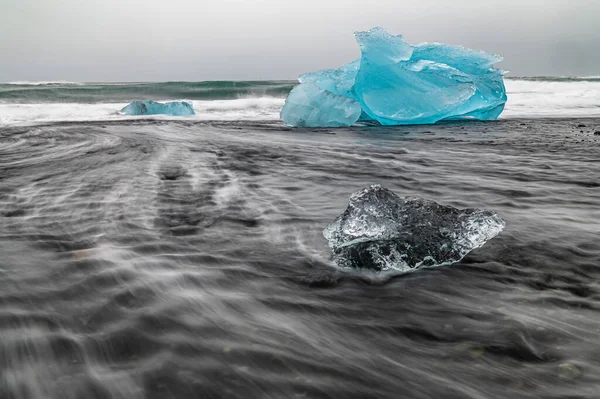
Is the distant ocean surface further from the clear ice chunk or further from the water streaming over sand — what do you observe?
the water streaming over sand

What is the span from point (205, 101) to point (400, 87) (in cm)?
1427

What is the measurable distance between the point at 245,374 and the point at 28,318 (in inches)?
34.1

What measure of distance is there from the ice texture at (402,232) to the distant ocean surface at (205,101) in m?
11.6

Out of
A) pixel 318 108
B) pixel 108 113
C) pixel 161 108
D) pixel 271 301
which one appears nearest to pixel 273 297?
pixel 271 301

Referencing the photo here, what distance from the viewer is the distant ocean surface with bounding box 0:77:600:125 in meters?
15.0

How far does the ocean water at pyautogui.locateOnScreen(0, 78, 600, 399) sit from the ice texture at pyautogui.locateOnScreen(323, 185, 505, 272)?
80 mm

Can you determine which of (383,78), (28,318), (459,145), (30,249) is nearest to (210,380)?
(28,318)

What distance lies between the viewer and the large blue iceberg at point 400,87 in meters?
9.86

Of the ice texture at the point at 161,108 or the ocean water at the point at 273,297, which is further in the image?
the ice texture at the point at 161,108

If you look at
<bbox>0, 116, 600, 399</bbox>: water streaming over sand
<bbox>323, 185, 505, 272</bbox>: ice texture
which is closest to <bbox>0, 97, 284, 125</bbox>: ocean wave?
<bbox>0, 116, 600, 399</bbox>: water streaming over sand

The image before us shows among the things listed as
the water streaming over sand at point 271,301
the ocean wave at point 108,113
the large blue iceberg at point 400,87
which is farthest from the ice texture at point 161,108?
the water streaming over sand at point 271,301

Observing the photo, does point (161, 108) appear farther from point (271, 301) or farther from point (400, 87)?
point (271, 301)

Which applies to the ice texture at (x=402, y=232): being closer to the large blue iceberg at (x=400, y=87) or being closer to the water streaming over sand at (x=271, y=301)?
the water streaming over sand at (x=271, y=301)

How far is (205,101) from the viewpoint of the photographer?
2239cm
